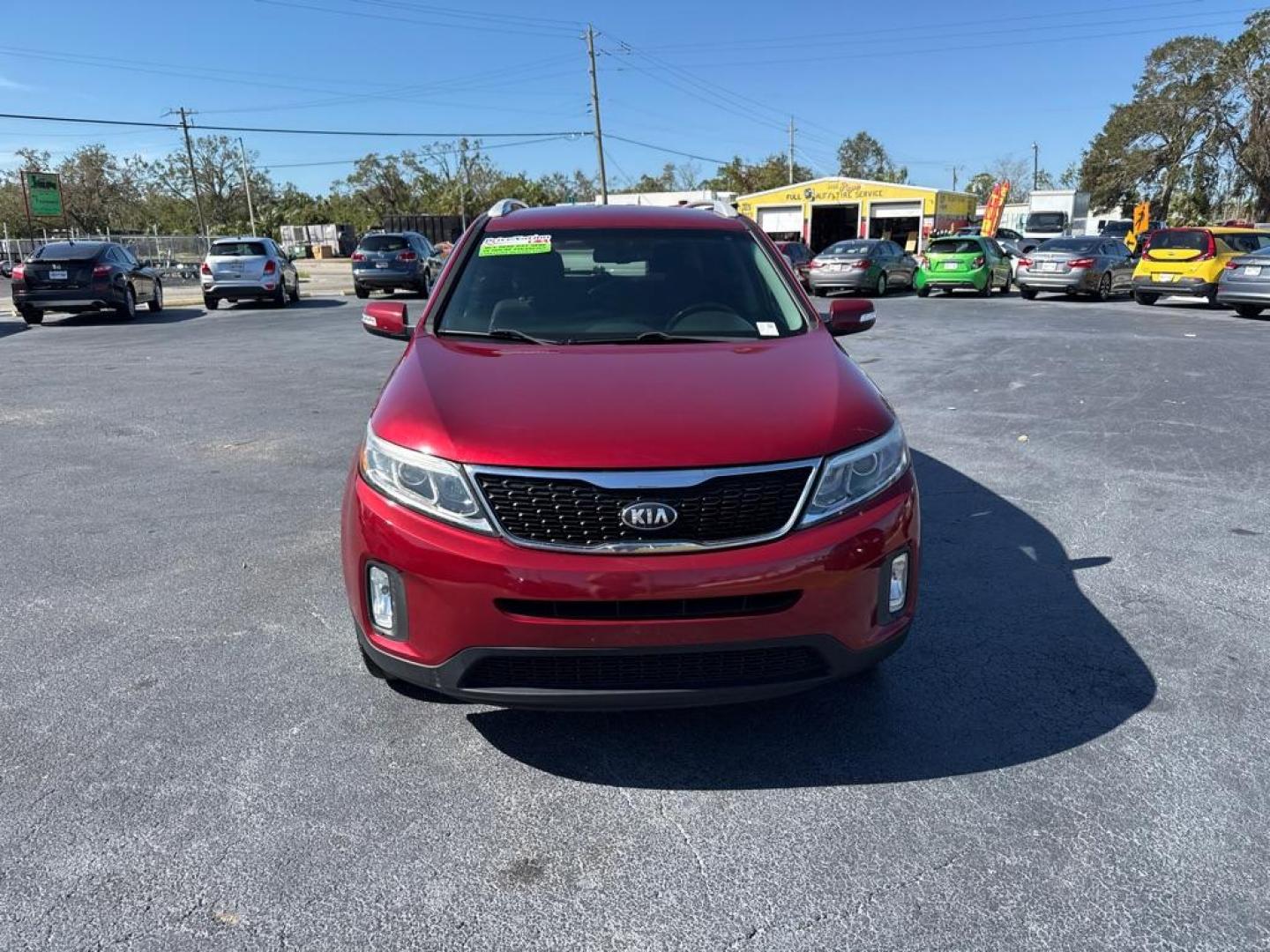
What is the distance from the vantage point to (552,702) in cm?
262

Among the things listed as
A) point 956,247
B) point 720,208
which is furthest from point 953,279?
point 720,208

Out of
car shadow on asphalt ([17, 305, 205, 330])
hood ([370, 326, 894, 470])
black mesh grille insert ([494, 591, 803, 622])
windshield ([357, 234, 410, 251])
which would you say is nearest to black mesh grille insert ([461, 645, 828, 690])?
black mesh grille insert ([494, 591, 803, 622])

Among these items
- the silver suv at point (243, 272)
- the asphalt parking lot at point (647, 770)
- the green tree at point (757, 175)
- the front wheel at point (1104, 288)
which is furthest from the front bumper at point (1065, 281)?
the green tree at point (757, 175)

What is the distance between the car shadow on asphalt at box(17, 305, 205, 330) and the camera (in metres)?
17.9

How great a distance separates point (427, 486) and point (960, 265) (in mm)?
21680

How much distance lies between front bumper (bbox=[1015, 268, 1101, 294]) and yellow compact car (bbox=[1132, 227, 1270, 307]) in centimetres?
111

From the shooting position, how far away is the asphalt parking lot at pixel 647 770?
90.0 inches

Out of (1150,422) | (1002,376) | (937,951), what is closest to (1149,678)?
(937,951)

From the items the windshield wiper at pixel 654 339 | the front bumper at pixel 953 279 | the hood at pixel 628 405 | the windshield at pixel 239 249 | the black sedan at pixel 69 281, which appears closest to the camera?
the hood at pixel 628 405

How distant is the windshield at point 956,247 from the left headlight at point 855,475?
21185 millimetres

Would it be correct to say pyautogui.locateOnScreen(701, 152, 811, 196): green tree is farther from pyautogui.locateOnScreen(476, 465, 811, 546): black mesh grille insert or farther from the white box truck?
pyautogui.locateOnScreen(476, 465, 811, 546): black mesh grille insert

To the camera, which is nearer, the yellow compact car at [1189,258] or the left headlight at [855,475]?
the left headlight at [855,475]

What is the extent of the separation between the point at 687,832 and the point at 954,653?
5.09 ft

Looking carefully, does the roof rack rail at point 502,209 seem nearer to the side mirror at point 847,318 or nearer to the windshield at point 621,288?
the windshield at point 621,288
